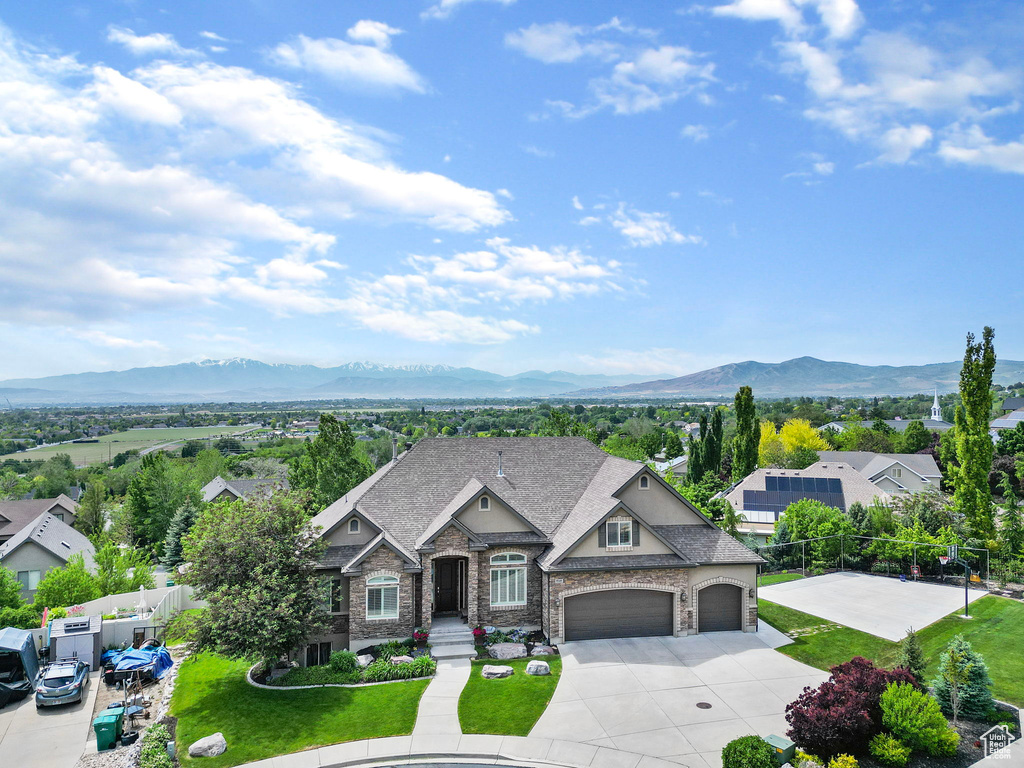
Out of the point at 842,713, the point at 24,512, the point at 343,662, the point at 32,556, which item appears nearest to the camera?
the point at 842,713

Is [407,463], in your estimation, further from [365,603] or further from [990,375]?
[990,375]

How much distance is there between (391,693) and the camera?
2006 cm

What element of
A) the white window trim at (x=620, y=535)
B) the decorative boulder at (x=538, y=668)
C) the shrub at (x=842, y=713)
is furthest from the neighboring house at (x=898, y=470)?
the decorative boulder at (x=538, y=668)

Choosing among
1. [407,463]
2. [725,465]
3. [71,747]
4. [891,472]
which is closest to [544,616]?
[407,463]

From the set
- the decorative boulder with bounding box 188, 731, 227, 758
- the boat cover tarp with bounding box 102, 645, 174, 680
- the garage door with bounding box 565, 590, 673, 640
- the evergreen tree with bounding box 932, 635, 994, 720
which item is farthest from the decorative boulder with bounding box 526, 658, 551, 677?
the boat cover tarp with bounding box 102, 645, 174, 680

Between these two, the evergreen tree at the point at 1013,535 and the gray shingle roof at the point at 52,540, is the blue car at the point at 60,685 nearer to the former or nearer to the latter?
the gray shingle roof at the point at 52,540

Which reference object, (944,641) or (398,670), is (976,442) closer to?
(944,641)

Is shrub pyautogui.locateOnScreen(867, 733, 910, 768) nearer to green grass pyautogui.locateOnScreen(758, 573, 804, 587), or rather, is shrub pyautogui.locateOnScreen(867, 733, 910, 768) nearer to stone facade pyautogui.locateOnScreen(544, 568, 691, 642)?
stone facade pyautogui.locateOnScreen(544, 568, 691, 642)

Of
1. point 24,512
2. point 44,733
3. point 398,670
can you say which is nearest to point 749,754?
point 398,670

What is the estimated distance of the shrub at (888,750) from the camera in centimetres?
1467

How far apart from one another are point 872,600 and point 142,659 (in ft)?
103

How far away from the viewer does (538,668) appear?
841 inches

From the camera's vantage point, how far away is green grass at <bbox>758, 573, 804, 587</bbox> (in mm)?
34162

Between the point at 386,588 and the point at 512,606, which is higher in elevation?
the point at 386,588
